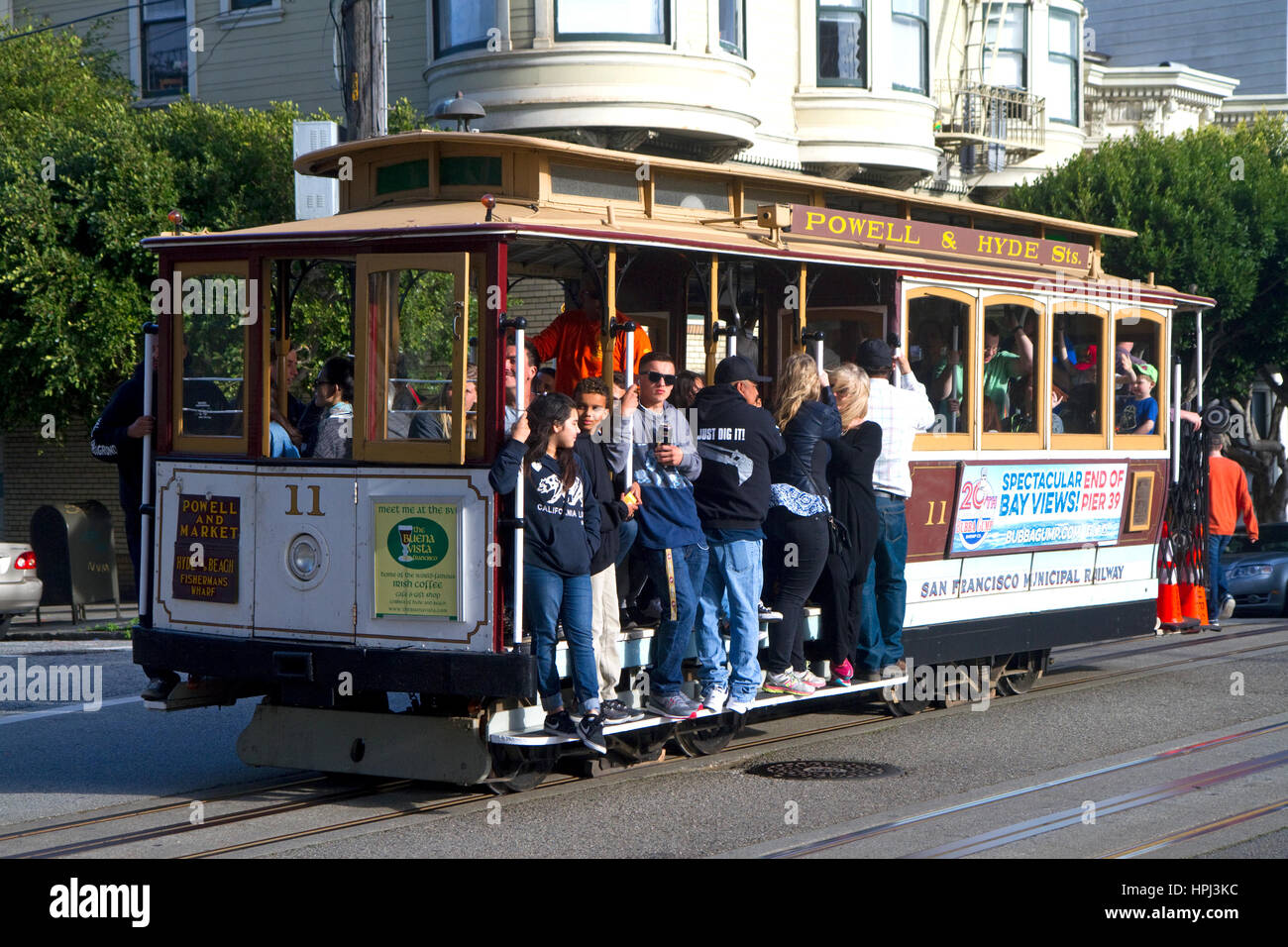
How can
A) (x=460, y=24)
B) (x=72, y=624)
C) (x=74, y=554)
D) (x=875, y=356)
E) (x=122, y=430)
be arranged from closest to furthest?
(x=122, y=430) < (x=875, y=356) < (x=74, y=554) < (x=72, y=624) < (x=460, y=24)

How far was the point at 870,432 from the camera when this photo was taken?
29.6 ft

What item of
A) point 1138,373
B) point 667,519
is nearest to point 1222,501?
point 1138,373

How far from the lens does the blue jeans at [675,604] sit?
794 centimetres

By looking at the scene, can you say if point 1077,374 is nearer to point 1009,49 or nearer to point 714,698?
point 714,698

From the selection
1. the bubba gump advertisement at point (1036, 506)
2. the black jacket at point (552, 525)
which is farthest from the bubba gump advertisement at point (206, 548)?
the bubba gump advertisement at point (1036, 506)

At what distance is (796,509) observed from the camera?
8648 mm

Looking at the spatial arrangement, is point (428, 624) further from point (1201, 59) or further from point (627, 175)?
point (1201, 59)

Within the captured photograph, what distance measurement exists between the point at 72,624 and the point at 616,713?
437 inches

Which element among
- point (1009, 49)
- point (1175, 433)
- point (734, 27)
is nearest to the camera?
point (1175, 433)

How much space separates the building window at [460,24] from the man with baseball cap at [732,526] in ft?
37.2

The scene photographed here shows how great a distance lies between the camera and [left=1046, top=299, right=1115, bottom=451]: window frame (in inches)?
419

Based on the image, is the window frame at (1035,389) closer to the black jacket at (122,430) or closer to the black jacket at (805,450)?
the black jacket at (805,450)

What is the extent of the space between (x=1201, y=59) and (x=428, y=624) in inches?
1200
